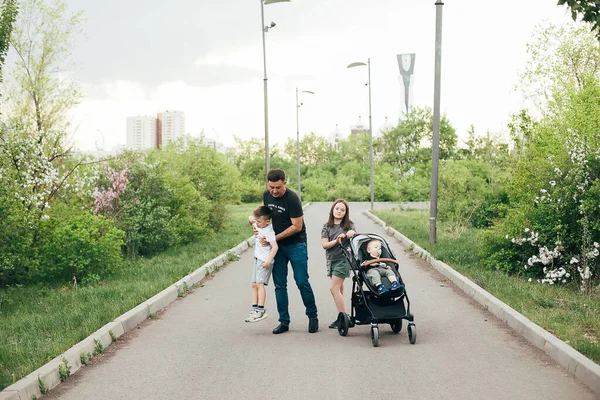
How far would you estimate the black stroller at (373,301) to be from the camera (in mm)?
7703

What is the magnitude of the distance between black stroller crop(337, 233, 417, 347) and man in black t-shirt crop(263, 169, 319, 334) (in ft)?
1.59

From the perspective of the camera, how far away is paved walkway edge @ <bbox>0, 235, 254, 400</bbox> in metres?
5.85

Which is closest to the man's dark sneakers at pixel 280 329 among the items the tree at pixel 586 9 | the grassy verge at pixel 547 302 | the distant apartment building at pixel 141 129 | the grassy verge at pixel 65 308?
the grassy verge at pixel 65 308

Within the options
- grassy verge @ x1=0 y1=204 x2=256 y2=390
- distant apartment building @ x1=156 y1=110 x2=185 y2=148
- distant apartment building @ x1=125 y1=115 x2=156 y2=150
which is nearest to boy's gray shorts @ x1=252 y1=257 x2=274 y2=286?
grassy verge @ x1=0 y1=204 x2=256 y2=390

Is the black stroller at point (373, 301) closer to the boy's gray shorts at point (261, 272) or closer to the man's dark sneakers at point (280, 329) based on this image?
the man's dark sneakers at point (280, 329)

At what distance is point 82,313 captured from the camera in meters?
9.37

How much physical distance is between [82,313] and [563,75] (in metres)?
31.7

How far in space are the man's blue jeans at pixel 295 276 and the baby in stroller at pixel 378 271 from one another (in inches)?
30.2


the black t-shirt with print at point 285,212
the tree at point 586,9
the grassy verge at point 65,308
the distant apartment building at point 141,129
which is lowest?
the grassy verge at point 65,308

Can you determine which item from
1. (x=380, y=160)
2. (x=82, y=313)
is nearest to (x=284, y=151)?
(x=380, y=160)

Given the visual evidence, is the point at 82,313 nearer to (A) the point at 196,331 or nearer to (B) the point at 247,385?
(A) the point at 196,331

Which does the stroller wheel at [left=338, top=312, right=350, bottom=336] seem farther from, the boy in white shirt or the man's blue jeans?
the boy in white shirt

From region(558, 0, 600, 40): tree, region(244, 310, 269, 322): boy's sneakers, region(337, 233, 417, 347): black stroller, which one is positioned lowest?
region(244, 310, 269, 322): boy's sneakers

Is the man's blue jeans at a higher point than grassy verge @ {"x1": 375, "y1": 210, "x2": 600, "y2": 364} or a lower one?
higher
